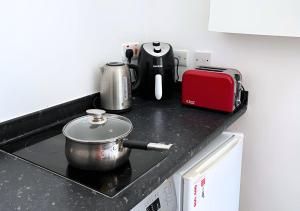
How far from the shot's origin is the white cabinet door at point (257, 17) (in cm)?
138

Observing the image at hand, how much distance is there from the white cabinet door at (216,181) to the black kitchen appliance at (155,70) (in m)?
0.42

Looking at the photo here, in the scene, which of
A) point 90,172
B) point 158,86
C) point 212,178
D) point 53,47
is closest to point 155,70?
point 158,86

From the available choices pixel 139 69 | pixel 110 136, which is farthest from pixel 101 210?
pixel 139 69

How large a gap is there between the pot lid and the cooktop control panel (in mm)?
224

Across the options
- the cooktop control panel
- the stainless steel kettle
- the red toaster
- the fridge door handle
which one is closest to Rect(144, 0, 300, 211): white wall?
the red toaster

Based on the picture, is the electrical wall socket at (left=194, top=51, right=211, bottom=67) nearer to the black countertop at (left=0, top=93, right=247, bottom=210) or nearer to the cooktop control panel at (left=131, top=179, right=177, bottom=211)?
the black countertop at (left=0, top=93, right=247, bottom=210)

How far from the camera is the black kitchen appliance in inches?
65.5

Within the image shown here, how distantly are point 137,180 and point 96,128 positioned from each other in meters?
0.22

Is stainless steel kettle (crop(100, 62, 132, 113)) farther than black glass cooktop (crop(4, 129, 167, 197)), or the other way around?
stainless steel kettle (crop(100, 62, 132, 113))

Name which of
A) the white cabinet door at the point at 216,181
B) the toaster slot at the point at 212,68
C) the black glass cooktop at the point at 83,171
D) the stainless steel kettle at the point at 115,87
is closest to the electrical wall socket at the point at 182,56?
the toaster slot at the point at 212,68

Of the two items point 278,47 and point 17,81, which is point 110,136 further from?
point 278,47

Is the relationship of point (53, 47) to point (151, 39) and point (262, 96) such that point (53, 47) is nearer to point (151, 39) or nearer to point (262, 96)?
point (151, 39)

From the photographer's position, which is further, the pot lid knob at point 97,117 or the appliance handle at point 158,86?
the appliance handle at point 158,86

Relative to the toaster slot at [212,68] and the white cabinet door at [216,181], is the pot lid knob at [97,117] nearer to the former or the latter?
the white cabinet door at [216,181]
